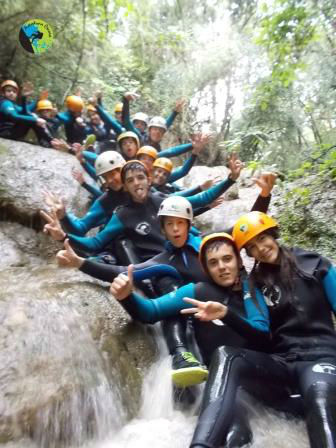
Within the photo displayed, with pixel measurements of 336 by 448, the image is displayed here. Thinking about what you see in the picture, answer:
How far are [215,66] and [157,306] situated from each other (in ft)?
41.0

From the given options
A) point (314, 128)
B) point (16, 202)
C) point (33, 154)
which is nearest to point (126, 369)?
point (16, 202)

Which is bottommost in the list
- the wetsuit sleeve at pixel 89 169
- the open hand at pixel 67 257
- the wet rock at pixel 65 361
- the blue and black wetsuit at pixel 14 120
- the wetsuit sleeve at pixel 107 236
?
the wet rock at pixel 65 361

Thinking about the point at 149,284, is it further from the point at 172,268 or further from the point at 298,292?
the point at 298,292

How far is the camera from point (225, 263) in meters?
3.24

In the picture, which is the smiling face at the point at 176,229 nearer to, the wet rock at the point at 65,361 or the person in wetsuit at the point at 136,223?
the person in wetsuit at the point at 136,223

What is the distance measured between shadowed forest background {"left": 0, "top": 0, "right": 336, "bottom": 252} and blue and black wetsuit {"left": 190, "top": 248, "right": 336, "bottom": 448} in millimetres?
2355

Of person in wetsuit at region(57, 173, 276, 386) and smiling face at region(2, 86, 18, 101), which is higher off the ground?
smiling face at region(2, 86, 18, 101)

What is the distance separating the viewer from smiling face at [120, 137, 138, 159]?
22.4 ft

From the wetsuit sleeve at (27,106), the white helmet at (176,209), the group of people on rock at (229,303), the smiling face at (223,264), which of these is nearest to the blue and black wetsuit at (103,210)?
the group of people on rock at (229,303)

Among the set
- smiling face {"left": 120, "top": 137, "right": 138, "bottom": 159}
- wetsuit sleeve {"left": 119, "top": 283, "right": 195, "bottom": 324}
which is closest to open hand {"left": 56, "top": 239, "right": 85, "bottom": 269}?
wetsuit sleeve {"left": 119, "top": 283, "right": 195, "bottom": 324}

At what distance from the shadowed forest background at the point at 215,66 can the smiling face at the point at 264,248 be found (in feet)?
7.40

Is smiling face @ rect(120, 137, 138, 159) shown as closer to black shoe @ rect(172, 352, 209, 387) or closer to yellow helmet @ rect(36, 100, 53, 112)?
yellow helmet @ rect(36, 100, 53, 112)

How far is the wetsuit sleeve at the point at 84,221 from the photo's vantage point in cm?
498

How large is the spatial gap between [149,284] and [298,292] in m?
1.89
